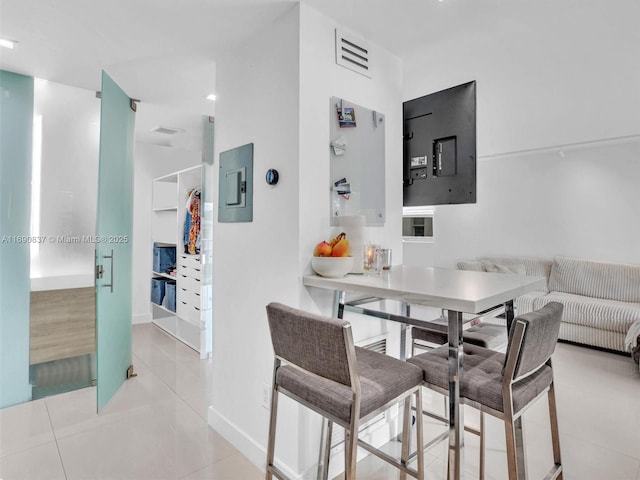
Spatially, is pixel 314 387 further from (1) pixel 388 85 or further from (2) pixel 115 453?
(1) pixel 388 85

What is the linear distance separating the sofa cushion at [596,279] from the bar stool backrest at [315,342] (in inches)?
180

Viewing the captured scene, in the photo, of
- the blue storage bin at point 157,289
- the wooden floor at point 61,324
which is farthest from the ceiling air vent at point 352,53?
the blue storage bin at point 157,289

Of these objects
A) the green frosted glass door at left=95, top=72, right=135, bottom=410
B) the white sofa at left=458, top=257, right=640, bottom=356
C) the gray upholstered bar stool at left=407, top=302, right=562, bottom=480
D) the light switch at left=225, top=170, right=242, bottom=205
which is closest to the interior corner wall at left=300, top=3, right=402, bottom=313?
the light switch at left=225, top=170, right=242, bottom=205

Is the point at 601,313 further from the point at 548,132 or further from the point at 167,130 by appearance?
the point at 167,130

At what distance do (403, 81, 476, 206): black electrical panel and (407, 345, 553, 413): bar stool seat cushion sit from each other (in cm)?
71

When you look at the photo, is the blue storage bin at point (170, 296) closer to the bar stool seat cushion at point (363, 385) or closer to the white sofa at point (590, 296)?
the bar stool seat cushion at point (363, 385)

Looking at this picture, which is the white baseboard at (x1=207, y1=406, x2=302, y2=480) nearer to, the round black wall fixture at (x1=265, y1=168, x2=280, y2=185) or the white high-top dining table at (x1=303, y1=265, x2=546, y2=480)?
the white high-top dining table at (x1=303, y1=265, x2=546, y2=480)

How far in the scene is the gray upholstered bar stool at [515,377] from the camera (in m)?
1.19

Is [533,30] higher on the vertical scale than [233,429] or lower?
higher

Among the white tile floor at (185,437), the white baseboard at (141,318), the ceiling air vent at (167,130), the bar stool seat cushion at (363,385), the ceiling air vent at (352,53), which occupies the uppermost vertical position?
the ceiling air vent at (167,130)

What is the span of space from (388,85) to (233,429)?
2.29 meters

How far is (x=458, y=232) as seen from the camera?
19.6 ft

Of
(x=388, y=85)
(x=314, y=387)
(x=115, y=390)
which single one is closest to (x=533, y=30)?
(x=388, y=85)

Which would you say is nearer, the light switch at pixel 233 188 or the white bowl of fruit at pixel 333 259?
the white bowl of fruit at pixel 333 259
